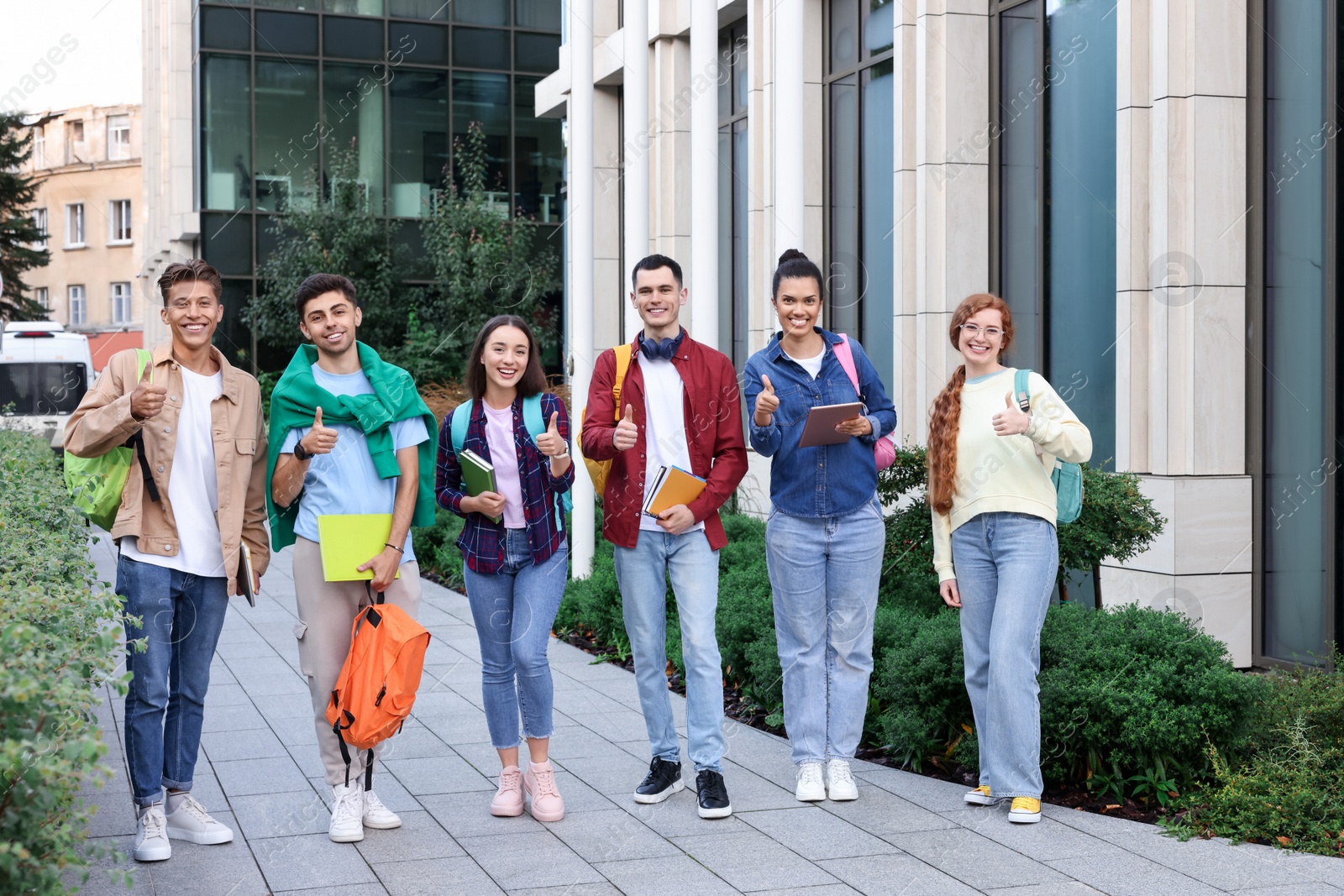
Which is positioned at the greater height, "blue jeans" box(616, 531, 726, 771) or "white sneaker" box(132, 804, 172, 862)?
"blue jeans" box(616, 531, 726, 771)

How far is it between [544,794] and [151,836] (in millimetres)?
1425

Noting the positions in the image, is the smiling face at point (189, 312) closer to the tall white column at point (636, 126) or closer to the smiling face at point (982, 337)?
the smiling face at point (982, 337)

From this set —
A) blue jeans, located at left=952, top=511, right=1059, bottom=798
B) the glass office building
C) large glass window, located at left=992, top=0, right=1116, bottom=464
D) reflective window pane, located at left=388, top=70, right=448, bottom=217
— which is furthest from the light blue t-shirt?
reflective window pane, located at left=388, top=70, right=448, bottom=217

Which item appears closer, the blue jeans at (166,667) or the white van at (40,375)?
the blue jeans at (166,667)

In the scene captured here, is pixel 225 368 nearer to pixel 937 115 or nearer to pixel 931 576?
pixel 931 576

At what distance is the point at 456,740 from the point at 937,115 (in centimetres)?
664

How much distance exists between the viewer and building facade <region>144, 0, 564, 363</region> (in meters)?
28.3

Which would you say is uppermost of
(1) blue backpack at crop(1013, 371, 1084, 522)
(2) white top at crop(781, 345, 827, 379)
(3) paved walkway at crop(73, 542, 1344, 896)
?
(2) white top at crop(781, 345, 827, 379)

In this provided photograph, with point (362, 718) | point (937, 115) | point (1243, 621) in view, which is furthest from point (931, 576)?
point (937, 115)

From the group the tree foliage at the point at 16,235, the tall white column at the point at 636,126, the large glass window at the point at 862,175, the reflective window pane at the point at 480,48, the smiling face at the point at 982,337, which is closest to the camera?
the smiling face at the point at 982,337

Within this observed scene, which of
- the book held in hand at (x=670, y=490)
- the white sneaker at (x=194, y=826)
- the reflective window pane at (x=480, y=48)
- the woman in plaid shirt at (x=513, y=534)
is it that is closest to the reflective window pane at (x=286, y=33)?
the reflective window pane at (x=480, y=48)

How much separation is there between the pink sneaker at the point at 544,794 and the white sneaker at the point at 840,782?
1.08 m

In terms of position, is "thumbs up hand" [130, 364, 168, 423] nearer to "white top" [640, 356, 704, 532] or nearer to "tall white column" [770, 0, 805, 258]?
"white top" [640, 356, 704, 532]

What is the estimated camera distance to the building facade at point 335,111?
2831cm
